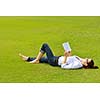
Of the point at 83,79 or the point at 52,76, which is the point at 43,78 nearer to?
the point at 52,76

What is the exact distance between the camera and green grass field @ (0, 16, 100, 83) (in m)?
3.37

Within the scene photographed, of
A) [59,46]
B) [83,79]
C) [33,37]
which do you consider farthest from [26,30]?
[83,79]

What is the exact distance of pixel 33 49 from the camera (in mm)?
3449

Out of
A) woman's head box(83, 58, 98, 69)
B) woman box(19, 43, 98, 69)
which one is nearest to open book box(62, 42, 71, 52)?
woman box(19, 43, 98, 69)

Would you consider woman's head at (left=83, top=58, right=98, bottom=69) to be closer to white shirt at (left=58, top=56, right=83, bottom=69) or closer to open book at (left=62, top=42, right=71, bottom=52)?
white shirt at (left=58, top=56, right=83, bottom=69)

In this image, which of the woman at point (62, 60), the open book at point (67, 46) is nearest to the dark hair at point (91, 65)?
the woman at point (62, 60)

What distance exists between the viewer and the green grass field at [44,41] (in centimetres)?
337

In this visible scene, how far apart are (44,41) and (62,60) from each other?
0.24 m

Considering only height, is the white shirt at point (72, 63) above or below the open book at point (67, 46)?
below

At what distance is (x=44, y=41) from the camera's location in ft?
11.3

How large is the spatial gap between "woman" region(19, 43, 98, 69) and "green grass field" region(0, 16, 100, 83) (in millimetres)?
38

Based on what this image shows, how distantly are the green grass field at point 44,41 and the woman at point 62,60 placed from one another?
0.13 ft

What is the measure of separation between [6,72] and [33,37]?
0.41 metres

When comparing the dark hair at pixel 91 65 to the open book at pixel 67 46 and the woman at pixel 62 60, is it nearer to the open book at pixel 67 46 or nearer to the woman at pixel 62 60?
the woman at pixel 62 60
